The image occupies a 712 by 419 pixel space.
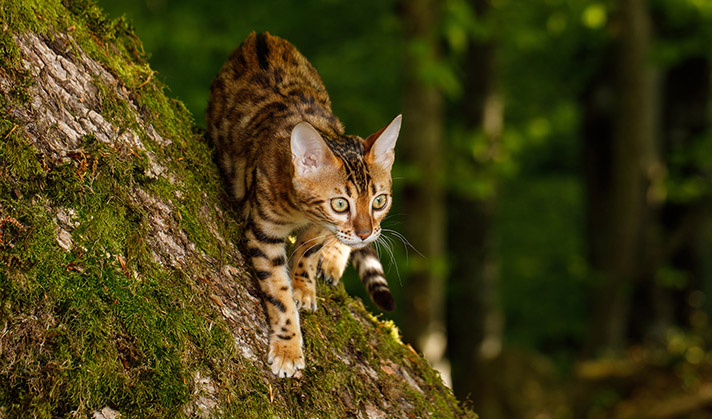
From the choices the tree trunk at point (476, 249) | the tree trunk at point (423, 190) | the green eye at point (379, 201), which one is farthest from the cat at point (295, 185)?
the tree trunk at point (476, 249)

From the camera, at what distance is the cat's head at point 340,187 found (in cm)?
319


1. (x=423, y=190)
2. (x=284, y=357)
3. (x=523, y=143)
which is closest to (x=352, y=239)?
(x=284, y=357)

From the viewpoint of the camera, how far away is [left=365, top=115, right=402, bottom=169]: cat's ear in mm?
3343

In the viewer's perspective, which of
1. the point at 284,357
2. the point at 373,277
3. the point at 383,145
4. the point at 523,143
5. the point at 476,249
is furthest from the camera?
the point at 476,249

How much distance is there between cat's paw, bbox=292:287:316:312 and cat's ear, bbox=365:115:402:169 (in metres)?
0.73

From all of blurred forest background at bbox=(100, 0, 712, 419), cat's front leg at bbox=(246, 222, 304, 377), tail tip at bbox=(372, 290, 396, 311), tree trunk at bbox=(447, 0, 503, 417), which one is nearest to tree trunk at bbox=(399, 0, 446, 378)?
blurred forest background at bbox=(100, 0, 712, 419)

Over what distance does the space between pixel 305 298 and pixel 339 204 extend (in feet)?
1.56

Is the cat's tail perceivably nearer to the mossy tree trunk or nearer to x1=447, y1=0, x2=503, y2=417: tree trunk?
the mossy tree trunk

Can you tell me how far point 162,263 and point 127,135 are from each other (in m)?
0.52

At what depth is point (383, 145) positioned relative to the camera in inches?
134

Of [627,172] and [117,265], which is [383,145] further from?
[627,172]

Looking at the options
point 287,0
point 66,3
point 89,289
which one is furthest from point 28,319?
point 287,0

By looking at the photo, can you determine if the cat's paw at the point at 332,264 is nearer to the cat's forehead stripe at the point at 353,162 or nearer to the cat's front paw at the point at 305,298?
the cat's front paw at the point at 305,298

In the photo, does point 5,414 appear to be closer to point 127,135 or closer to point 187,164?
point 127,135
